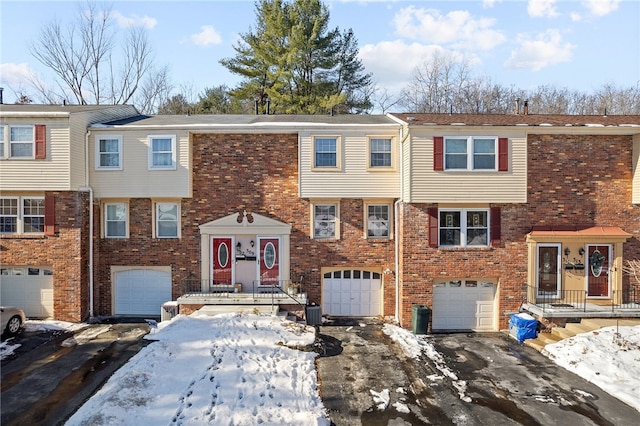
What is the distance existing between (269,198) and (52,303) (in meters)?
9.00

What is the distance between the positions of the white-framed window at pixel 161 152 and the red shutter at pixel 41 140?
3.51 m

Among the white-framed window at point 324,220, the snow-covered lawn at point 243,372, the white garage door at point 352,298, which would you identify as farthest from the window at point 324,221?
the snow-covered lawn at point 243,372

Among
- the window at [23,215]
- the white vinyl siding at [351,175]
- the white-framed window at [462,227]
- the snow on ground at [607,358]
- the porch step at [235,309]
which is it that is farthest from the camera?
the white vinyl siding at [351,175]

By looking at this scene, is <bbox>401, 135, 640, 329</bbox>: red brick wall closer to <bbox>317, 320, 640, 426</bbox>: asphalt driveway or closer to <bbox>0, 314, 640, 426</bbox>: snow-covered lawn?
<bbox>317, 320, 640, 426</bbox>: asphalt driveway

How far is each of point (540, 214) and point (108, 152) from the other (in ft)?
53.0

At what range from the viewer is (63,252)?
14.7m

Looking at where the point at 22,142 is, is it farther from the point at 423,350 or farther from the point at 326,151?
the point at 423,350

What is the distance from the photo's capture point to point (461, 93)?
115 ft

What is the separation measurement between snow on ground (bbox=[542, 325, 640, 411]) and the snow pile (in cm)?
322

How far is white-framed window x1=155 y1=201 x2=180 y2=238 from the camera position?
607 inches

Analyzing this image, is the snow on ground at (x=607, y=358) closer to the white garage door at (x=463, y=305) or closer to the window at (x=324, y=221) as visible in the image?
the white garage door at (x=463, y=305)

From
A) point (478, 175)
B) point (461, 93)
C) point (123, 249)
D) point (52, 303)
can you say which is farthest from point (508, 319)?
point (461, 93)

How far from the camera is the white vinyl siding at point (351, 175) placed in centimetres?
1486

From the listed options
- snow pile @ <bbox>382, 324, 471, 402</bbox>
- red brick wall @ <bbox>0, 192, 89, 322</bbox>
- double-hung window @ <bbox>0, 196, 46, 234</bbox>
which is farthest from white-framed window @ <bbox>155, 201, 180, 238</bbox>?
snow pile @ <bbox>382, 324, 471, 402</bbox>
